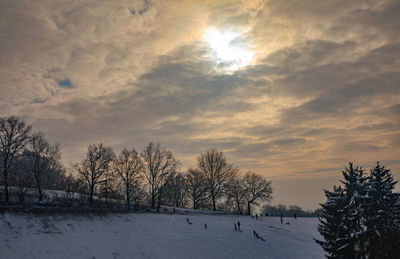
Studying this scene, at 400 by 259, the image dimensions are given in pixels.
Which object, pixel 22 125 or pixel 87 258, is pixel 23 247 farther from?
pixel 22 125

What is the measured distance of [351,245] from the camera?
90.5 ft

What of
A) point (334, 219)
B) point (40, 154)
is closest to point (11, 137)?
point (40, 154)

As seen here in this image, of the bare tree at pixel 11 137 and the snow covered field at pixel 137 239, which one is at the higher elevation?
the bare tree at pixel 11 137

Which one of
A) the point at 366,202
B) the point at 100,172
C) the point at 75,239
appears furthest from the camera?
the point at 100,172

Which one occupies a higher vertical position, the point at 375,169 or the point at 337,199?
the point at 375,169

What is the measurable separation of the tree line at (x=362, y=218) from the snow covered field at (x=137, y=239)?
1434 centimetres

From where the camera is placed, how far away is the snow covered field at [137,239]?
2950 cm

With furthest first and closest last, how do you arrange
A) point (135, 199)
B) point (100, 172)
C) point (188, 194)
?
1. point (188, 194)
2. point (135, 199)
3. point (100, 172)

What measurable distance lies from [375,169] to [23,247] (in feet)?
124

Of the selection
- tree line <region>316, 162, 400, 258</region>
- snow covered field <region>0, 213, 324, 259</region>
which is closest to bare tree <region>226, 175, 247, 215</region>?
snow covered field <region>0, 213, 324, 259</region>

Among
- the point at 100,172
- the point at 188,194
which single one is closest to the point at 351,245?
the point at 100,172

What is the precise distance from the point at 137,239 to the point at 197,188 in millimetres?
53930

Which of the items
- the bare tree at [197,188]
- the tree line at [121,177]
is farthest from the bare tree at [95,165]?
the bare tree at [197,188]

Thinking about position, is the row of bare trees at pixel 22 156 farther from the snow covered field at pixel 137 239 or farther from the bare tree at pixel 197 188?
the bare tree at pixel 197 188
